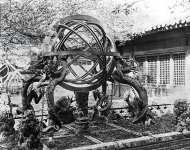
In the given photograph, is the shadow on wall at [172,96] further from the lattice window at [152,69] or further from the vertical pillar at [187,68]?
the lattice window at [152,69]

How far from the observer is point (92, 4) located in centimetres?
1917

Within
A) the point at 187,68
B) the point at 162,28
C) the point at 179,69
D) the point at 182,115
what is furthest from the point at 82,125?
the point at 179,69

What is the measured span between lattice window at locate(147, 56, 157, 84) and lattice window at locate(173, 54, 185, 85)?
5.61ft

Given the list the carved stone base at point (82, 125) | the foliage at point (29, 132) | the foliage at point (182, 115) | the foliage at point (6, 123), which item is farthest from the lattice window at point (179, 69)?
the foliage at point (29, 132)

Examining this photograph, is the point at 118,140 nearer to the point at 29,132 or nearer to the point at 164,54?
the point at 29,132

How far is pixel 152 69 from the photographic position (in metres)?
18.2

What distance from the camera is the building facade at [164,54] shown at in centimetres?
1521

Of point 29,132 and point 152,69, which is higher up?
point 152,69

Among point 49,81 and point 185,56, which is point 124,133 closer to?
point 49,81

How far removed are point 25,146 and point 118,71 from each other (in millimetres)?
3695

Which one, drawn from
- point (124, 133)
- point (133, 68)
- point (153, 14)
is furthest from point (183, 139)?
point (153, 14)

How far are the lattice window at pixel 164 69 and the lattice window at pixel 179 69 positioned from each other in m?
0.62

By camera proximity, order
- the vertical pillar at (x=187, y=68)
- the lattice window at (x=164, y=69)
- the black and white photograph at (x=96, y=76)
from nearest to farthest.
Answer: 1. the black and white photograph at (x=96, y=76)
2. the vertical pillar at (x=187, y=68)
3. the lattice window at (x=164, y=69)

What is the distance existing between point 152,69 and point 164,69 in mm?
1123
